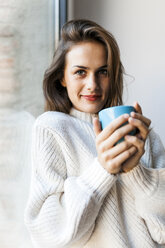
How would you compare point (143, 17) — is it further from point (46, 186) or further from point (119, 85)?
point (46, 186)

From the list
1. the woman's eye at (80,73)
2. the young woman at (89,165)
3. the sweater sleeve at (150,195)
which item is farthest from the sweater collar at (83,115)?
the sweater sleeve at (150,195)

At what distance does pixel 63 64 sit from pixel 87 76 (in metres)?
0.10

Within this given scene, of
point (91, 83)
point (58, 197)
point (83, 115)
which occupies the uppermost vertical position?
point (91, 83)

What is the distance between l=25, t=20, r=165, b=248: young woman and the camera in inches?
31.3

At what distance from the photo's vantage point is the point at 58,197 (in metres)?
0.88

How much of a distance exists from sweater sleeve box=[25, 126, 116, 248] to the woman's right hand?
0.03m

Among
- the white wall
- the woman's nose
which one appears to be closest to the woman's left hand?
the woman's nose

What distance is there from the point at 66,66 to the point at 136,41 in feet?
1.92

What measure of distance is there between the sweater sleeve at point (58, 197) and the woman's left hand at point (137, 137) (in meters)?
0.05

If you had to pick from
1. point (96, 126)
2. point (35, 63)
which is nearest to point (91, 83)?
point (96, 126)

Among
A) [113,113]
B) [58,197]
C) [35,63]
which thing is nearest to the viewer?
[113,113]

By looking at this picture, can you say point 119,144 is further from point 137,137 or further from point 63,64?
point 63,64

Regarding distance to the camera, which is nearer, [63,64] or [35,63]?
[63,64]

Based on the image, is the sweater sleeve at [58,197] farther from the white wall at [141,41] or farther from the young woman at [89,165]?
the white wall at [141,41]
